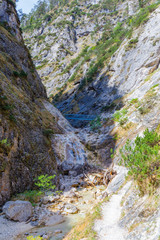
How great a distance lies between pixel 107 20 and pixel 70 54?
74.3 feet

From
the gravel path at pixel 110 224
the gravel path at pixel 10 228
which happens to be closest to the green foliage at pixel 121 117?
the gravel path at pixel 110 224

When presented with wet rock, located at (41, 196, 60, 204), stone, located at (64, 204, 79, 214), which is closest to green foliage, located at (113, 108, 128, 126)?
wet rock, located at (41, 196, 60, 204)

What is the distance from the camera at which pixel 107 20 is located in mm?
66312

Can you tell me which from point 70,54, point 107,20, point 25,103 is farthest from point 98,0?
point 25,103

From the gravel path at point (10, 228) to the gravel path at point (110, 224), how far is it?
3.36 m

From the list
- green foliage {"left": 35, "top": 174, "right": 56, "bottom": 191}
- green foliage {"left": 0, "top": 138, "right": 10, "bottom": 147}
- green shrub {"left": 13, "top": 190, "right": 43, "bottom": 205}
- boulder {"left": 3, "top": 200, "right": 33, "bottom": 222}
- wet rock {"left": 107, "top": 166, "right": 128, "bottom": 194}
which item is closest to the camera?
boulder {"left": 3, "top": 200, "right": 33, "bottom": 222}

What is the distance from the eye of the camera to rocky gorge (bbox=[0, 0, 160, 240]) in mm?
4934

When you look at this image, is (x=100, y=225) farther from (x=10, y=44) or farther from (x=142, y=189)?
(x=10, y=44)

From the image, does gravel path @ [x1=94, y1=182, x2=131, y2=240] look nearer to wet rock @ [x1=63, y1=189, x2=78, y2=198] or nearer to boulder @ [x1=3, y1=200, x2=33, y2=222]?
boulder @ [x1=3, y1=200, x2=33, y2=222]

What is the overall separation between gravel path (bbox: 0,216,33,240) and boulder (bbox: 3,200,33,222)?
21 centimetres

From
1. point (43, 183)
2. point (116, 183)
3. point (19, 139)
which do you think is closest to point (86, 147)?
point (43, 183)

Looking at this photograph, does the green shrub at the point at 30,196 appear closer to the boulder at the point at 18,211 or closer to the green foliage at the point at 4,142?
the boulder at the point at 18,211

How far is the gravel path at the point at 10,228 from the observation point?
5.94m

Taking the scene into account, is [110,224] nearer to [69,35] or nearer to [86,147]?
[86,147]
